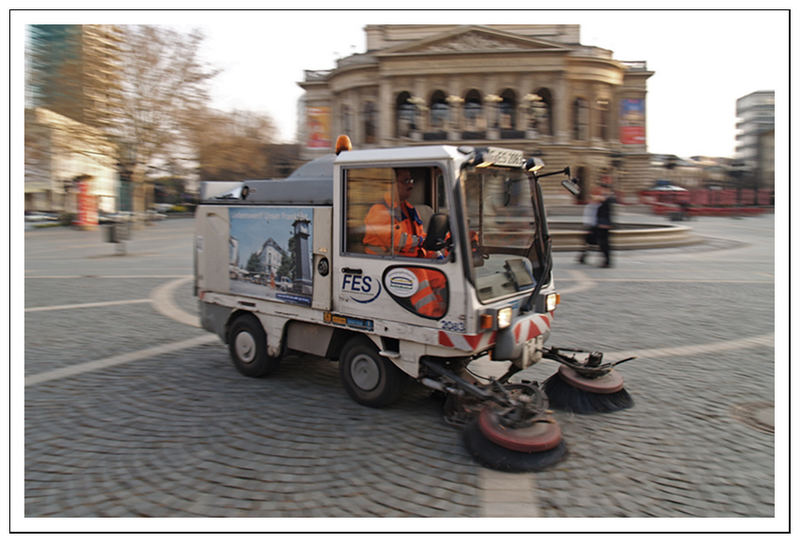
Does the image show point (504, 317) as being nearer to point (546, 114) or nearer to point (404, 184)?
point (404, 184)

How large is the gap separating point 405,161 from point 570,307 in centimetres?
601

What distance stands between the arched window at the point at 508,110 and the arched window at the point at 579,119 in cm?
602

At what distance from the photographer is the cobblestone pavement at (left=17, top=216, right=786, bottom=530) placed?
12.6 ft

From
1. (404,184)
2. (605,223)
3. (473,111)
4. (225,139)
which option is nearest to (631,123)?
(473,111)

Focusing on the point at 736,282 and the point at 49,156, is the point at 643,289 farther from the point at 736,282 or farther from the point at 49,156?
the point at 49,156

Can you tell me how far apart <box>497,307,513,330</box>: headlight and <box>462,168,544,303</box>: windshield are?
0.17 metres

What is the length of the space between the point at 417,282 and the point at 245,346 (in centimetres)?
245

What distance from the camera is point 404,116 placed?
6391 centimetres

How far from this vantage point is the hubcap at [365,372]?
5348mm

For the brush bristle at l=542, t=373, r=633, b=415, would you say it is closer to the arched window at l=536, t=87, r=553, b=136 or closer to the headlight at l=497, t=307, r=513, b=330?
the headlight at l=497, t=307, r=513, b=330

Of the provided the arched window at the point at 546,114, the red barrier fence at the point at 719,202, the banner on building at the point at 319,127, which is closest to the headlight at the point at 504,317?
the red barrier fence at the point at 719,202

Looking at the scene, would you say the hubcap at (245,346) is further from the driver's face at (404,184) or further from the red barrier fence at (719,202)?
the red barrier fence at (719,202)

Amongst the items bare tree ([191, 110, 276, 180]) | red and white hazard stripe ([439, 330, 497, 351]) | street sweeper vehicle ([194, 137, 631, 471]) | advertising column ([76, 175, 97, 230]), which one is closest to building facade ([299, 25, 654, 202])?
bare tree ([191, 110, 276, 180])
